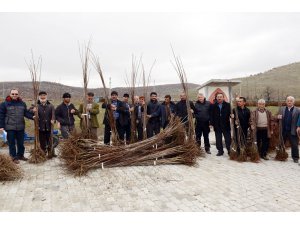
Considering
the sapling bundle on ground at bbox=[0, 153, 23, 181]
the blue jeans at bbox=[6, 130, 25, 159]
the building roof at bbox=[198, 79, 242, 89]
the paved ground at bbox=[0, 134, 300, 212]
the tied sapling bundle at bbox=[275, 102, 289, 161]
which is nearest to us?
the paved ground at bbox=[0, 134, 300, 212]

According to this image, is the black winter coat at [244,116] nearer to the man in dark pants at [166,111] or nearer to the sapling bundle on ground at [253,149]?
the sapling bundle on ground at [253,149]

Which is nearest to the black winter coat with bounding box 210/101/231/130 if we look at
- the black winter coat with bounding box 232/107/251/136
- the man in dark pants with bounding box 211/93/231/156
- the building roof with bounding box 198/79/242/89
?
the man in dark pants with bounding box 211/93/231/156

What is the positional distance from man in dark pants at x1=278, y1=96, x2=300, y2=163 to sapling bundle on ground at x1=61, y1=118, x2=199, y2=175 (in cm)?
213

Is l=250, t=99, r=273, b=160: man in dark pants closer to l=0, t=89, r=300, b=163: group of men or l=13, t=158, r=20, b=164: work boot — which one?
l=0, t=89, r=300, b=163: group of men

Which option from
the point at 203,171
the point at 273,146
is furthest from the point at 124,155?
the point at 273,146

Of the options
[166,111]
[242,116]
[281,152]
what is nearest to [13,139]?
[166,111]

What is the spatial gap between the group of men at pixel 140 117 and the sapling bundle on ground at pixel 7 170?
106 centimetres

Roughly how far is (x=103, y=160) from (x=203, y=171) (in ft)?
6.12

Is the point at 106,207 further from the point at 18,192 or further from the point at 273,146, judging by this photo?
the point at 273,146

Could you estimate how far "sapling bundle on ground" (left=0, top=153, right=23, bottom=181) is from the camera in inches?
176

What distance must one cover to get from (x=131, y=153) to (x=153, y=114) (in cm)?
160

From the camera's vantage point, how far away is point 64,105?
6121 mm

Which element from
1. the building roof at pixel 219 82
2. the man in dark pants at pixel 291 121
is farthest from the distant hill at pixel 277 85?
the man in dark pants at pixel 291 121

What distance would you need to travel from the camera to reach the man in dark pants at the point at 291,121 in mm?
5938
